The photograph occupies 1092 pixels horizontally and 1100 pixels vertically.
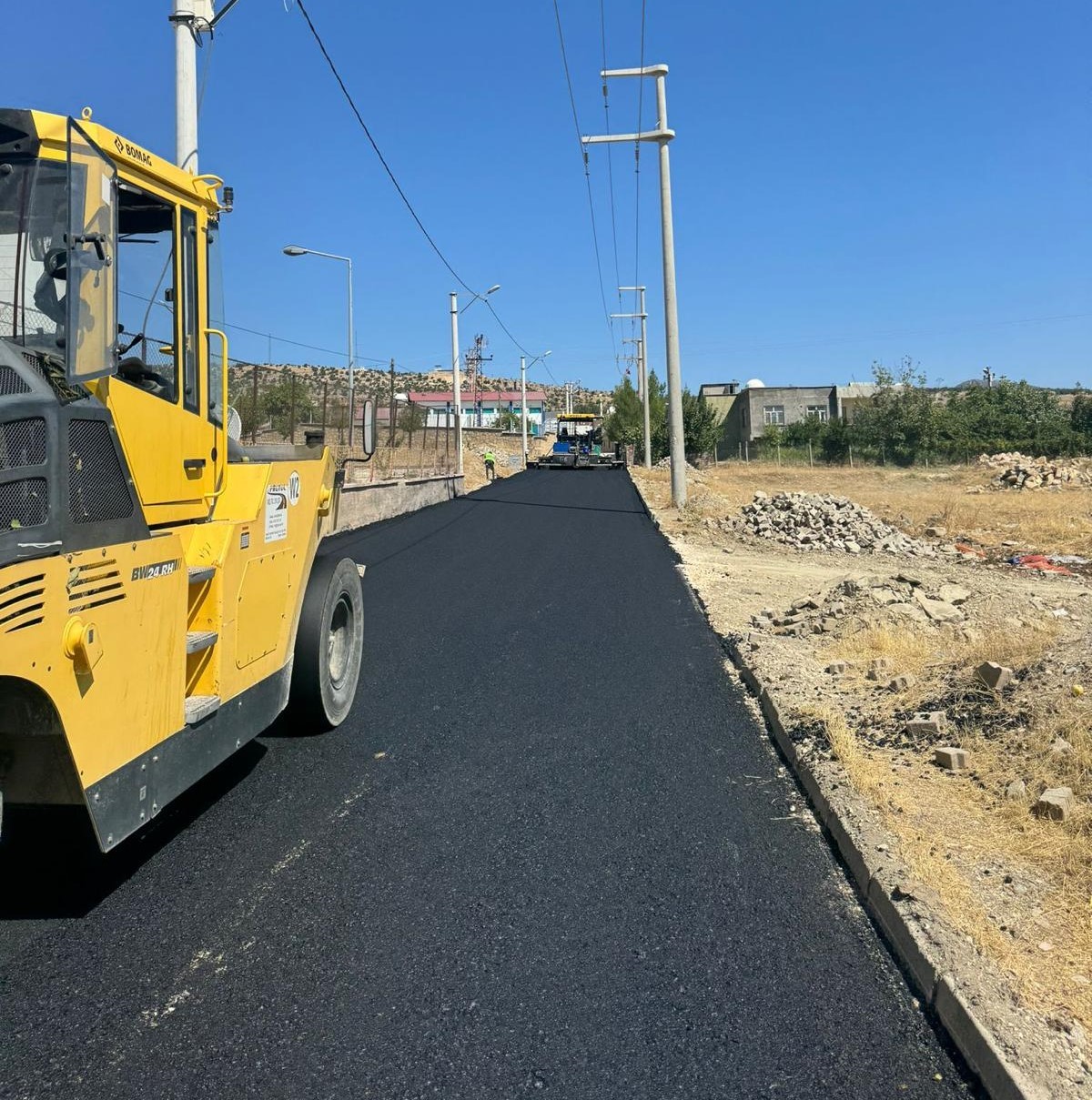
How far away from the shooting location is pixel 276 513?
517 cm

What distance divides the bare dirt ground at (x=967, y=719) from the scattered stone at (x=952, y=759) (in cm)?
4

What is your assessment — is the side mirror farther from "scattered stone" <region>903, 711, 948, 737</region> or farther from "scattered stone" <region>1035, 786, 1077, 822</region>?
"scattered stone" <region>1035, 786, 1077, 822</region>

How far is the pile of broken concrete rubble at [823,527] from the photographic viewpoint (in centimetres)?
1769

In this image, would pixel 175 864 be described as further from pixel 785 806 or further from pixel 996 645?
pixel 996 645

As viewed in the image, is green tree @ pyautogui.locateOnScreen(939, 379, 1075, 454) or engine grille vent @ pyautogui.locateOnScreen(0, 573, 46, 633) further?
green tree @ pyautogui.locateOnScreen(939, 379, 1075, 454)

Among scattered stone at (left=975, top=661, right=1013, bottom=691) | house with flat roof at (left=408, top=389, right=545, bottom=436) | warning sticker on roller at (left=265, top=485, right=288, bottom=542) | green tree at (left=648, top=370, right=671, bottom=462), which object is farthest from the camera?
house with flat roof at (left=408, top=389, right=545, bottom=436)

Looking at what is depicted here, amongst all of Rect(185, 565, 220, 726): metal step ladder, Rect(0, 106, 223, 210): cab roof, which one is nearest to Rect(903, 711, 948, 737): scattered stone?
Rect(185, 565, 220, 726): metal step ladder

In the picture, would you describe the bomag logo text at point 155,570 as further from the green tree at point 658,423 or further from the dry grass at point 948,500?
the green tree at point 658,423

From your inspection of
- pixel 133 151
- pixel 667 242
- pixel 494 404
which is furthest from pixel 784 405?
pixel 133 151

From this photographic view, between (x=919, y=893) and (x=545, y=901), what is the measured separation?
148 cm

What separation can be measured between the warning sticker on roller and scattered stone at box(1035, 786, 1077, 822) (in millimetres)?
3883

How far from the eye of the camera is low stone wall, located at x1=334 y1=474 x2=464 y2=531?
67.0 feet

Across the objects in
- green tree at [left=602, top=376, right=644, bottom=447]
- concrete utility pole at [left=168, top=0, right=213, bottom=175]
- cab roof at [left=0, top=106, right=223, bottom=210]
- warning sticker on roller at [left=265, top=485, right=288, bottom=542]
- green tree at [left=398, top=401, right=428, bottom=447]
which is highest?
green tree at [left=602, top=376, right=644, bottom=447]

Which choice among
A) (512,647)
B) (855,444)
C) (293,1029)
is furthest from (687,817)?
(855,444)
